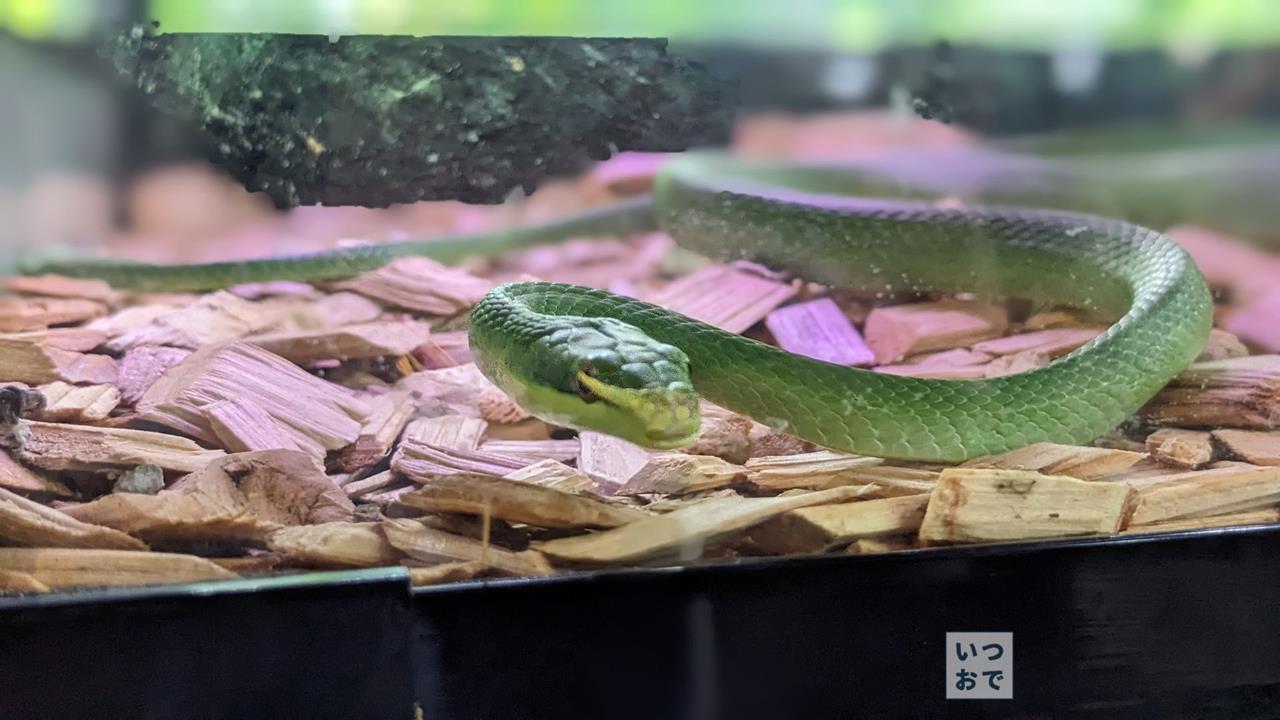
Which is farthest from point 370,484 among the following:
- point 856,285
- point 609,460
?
point 856,285

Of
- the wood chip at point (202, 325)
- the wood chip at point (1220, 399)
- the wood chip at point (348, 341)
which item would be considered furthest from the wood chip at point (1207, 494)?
the wood chip at point (202, 325)

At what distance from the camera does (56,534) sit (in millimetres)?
1589

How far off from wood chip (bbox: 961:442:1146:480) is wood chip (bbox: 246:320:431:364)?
1222 millimetres

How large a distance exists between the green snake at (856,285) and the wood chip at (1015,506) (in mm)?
66

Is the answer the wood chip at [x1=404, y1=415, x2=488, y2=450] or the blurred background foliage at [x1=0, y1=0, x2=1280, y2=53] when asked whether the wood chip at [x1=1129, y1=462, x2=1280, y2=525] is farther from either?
the wood chip at [x1=404, y1=415, x2=488, y2=450]

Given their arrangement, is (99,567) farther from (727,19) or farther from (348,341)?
(727,19)

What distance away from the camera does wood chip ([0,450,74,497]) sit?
1.64 metres

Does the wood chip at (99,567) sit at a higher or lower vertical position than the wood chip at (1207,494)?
lower

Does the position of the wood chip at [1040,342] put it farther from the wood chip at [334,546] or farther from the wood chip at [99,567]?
the wood chip at [99,567]

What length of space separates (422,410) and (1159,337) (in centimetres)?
163

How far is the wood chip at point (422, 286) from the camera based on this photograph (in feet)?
6.50

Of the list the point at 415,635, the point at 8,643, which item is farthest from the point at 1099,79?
the point at 8,643

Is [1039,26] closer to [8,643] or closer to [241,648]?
[241,648]

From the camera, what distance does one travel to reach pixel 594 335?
1.67 meters
